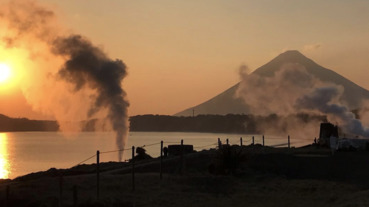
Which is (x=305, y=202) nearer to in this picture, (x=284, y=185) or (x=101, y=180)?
(x=284, y=185)

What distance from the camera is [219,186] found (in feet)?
84.0

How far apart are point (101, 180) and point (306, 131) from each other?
13957cm

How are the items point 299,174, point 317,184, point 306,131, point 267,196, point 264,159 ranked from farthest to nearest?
point 306,131 < point 264,159 < point 299,174 < point 317,184 < point 267,196

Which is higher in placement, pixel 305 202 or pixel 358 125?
pixel 358 125

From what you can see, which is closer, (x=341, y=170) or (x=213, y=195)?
(x=213, y=195)

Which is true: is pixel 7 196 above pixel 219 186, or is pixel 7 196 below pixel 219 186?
above

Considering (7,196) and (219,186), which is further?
(219,186)

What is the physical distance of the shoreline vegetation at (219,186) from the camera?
21234 mm

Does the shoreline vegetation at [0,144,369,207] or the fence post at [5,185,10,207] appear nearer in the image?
the fence post at [5,185,10,207]

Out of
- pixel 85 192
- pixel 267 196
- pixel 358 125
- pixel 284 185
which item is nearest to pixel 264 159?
pixel 284 185

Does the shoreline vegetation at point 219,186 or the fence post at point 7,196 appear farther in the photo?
the shoreline vegetation at point 219,186

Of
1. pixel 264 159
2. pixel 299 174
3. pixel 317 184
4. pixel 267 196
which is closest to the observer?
pixel 267 196

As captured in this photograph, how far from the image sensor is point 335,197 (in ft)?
71.7

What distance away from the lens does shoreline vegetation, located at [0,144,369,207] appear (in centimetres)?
2123
